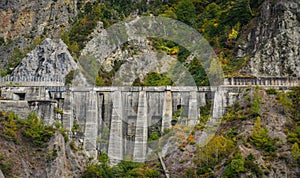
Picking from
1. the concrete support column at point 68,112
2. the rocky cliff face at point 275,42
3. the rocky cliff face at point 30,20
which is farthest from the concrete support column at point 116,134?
the rocky cliff face at point 30,20

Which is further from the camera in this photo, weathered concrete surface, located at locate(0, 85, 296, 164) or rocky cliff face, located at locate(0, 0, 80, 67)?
rocky cliff face, located at locate(0, 0, 80, 67)

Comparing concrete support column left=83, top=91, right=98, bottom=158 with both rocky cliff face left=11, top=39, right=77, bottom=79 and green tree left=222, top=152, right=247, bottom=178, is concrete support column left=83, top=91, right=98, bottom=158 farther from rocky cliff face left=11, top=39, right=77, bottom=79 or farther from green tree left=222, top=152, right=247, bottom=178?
green tree left=222, top=152, right=247, bottom=178

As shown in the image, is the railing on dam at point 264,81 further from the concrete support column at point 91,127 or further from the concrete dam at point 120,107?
the concrete support column at point 91,127

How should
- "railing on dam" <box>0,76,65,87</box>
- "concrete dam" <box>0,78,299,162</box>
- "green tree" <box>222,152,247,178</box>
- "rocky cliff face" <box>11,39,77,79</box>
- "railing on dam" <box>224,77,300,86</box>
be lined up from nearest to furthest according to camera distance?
"green tree" <box>222,152,247,178</box>
"concrete dam" <box>0,78,299,162</box>
"railing on dam" <box>224,77,300,86</box>
"railing on dam" <box>0,76,65,87</box>
"rocky cliff face" <box>11,39,77,79</box>

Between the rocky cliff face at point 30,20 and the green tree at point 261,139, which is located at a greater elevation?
the rocky cliff face at point 30,20

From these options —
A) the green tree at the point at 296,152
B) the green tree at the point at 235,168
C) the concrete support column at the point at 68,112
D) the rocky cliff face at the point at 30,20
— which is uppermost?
the rocky cliff face at the point at 30,20

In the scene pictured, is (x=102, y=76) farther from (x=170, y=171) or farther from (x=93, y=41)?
(x=170, y=171)

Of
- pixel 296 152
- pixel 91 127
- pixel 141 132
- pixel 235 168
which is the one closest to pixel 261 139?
pixel 296 152

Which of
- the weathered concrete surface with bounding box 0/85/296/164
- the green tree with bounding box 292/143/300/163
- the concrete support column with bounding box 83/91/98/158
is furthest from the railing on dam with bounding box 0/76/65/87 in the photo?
the green tree with bounding box 292/143/300/163
